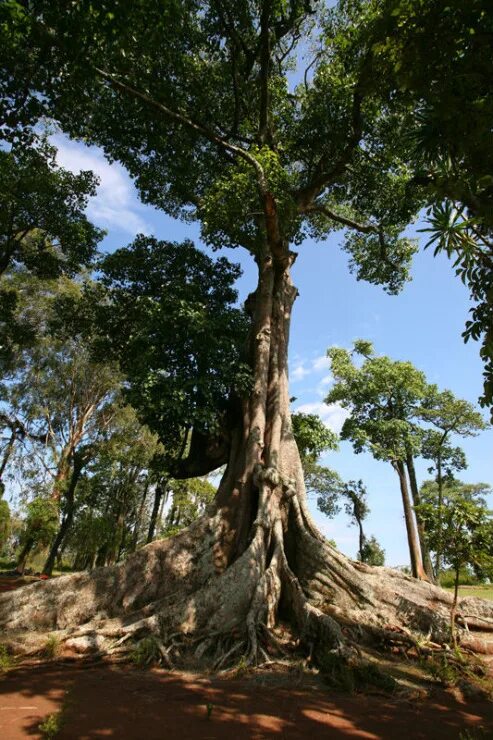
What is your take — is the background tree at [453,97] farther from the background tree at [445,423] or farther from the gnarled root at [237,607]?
the background tree at [445,423]

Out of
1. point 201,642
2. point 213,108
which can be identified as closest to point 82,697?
point 201,642

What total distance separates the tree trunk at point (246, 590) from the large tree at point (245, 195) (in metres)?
0.03

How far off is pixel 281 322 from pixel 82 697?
8.99 metres

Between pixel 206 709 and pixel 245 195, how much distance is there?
8.75 metres

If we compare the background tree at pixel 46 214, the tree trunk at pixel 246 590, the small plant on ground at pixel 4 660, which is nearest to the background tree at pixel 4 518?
the background tree at pixel 46 214

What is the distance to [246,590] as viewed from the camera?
6988 millimetres

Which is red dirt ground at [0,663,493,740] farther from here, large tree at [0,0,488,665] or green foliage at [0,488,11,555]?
green foliage at [0,488,11,555]

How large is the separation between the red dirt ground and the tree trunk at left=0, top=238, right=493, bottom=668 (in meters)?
0.76

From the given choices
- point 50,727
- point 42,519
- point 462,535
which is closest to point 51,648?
point 50,727

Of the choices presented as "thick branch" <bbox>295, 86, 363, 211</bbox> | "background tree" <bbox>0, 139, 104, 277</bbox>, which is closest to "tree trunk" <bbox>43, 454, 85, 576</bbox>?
"background tree" <bbox>0, 139, 104, 277</bbox>

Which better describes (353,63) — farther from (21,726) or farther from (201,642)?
(21,726)

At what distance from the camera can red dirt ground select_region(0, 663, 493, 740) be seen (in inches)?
152

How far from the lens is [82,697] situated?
451 centimetres

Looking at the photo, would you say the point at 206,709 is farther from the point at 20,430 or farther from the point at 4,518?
the point at 4,518
